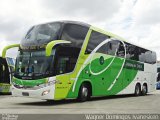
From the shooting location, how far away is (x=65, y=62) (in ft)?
51.1

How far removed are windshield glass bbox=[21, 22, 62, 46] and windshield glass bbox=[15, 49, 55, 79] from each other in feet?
1.56

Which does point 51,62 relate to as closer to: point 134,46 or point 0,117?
point 0,117

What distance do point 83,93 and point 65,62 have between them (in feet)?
7.44

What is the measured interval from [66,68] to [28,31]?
2654 millimetres

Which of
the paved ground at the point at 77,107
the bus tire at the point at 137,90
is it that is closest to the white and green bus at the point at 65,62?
the paved ground at the point at 77,107

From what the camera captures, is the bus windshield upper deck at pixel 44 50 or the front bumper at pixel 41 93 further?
the bus windshield upper deck at pixel 44 50

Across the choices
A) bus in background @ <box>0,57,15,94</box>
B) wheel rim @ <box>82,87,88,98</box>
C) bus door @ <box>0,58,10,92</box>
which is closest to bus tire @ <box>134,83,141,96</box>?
wheel rim @ <box>82,87,88,98</box>

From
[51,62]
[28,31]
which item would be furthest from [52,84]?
[28,31]

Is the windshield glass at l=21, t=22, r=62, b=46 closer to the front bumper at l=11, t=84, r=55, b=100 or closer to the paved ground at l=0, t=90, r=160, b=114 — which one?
the front bumper at l=11, t=84, r=55, b=100

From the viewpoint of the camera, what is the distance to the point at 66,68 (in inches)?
618

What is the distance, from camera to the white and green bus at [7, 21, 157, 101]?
588 inches

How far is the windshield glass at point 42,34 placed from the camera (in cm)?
1546

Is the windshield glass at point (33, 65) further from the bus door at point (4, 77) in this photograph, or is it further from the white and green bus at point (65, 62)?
the bus door at point (4, 77)

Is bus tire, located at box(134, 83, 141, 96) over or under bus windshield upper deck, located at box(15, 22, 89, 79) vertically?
under
